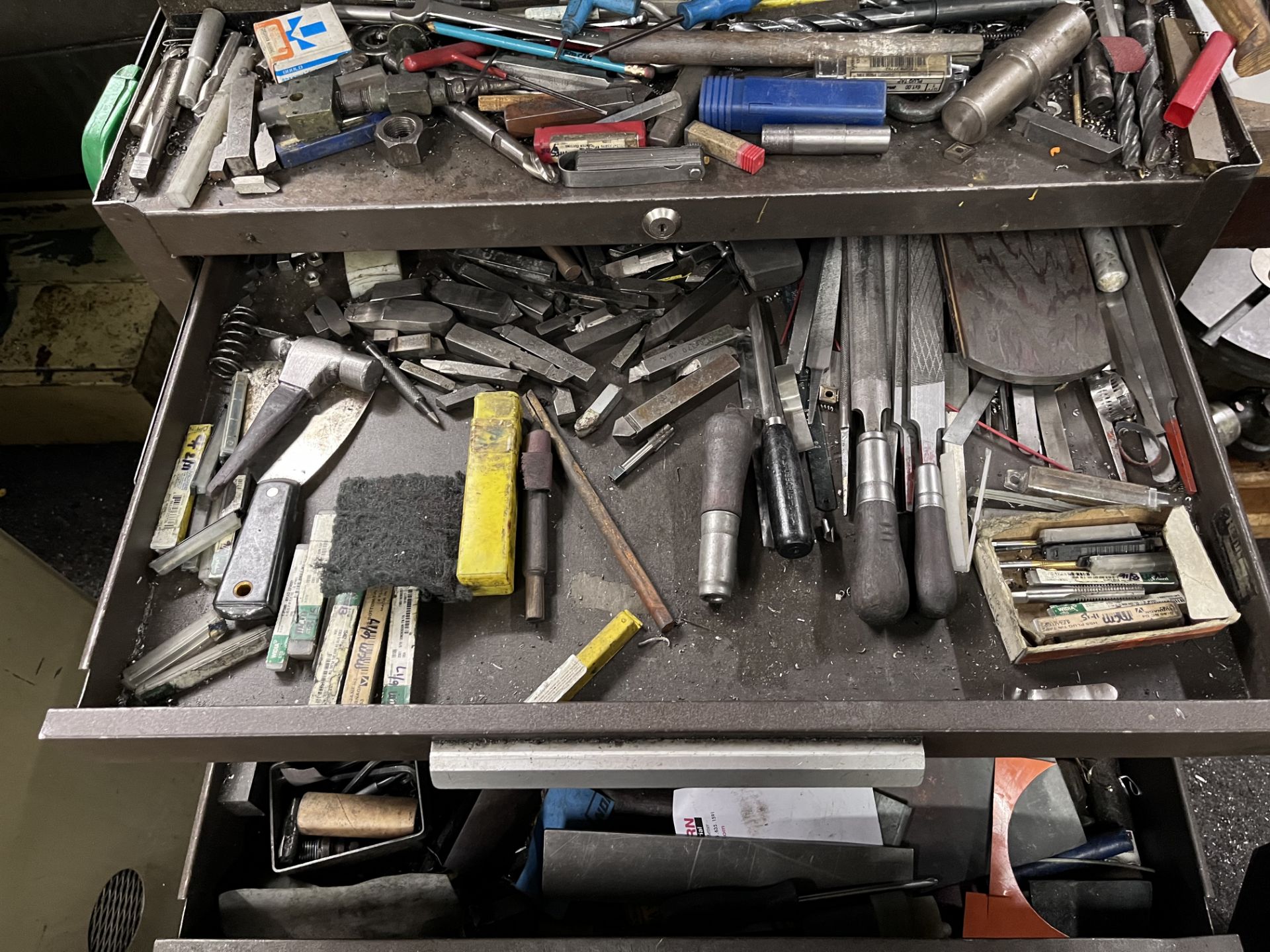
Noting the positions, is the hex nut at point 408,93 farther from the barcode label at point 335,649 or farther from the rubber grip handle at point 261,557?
the barcode label at point 335,649

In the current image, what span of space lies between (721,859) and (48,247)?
261 centimetres

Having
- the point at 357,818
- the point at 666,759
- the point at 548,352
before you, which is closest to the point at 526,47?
the point at 548,352

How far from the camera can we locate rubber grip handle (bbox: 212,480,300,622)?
128cm

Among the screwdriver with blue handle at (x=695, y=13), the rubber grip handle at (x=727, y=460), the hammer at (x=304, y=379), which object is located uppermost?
the screwdriver with blue handle at (x=695, y=13)

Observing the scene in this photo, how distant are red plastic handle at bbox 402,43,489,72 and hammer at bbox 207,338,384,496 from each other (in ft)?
1.58

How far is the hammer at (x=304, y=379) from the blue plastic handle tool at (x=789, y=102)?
2.31ft

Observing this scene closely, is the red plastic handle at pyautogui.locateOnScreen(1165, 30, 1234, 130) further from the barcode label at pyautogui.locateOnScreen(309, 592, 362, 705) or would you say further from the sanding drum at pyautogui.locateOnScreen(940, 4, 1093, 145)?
the barcode label at pyautogui.locateOnScreen(309, 592, 362, 705)

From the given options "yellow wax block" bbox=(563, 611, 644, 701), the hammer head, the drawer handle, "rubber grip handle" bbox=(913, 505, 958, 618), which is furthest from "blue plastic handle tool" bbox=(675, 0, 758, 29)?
the drawer handle

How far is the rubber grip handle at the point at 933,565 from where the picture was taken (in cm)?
124

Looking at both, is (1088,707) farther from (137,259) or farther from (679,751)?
(137,259)

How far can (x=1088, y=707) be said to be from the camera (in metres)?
1.10

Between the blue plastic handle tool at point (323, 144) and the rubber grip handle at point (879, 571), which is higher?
the blue plastic handle tool at point (323, 144)

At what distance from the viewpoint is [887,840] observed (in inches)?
71.6

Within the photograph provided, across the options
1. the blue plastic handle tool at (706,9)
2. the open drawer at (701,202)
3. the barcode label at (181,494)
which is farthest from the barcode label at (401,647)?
the blue plastic handle tool at (706,9)
